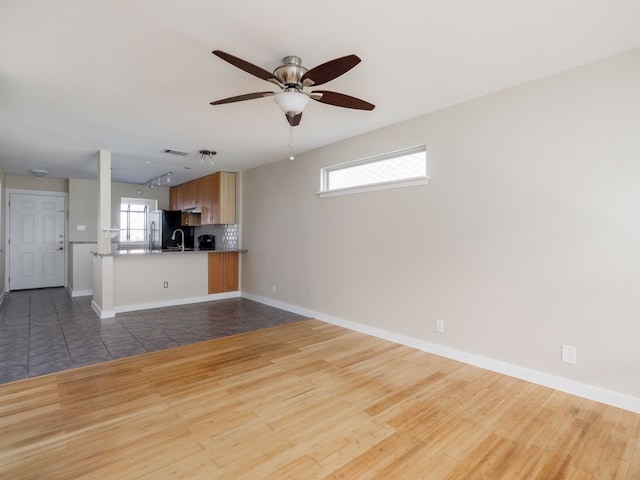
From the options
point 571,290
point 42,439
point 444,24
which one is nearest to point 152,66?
point 444,24

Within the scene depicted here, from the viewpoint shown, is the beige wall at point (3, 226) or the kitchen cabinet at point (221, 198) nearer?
the beige wall at point (3, 226)

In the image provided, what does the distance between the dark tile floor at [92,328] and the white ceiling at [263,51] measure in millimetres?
2463

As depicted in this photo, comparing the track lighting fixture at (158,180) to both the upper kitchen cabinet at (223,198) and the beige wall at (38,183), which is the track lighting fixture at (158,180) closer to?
the upper kitchen cabinet at (223,198)

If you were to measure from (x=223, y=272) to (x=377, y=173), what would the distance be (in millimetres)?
3782

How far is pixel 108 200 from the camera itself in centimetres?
495

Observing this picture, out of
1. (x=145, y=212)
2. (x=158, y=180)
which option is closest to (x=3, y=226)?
(x=145, y=212)

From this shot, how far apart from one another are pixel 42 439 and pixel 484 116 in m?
4.08

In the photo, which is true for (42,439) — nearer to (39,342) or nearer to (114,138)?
(39,342)

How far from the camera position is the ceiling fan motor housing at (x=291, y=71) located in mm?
2359

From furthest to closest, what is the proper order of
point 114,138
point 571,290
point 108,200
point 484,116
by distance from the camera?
1. point 108,200
2. point 114,138
3. point 484,116
4. point 571,290

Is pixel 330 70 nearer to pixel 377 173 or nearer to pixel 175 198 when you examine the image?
pixel 377 173

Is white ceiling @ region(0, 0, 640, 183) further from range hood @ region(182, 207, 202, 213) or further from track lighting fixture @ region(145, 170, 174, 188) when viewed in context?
range hood @ region(182, 207, 202, 213)

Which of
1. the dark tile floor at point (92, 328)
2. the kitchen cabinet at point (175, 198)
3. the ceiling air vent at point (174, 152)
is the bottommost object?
Result: the dark tile floor at point (92, 328)

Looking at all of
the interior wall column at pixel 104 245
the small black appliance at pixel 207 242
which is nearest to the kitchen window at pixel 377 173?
the interior wall column at pixel 104 245
